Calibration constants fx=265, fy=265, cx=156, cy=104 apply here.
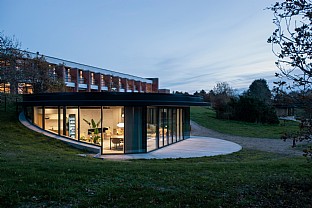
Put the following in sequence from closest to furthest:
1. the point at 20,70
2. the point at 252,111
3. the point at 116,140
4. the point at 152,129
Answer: the point at 116,140
the point at 152,129
the point at 20,70
the point at 252,111

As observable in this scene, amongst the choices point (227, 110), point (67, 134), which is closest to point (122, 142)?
point (67, 134)

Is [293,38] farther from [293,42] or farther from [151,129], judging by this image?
[151,129]

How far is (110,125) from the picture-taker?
1388cm

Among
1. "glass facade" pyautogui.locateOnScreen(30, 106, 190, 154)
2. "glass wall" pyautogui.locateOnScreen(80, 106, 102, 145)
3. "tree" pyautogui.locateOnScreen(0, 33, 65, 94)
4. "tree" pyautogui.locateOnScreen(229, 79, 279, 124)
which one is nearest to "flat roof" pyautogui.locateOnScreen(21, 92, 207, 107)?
"glass facade" pyautogui.locateOnScreen(30, 106, 190, 154)

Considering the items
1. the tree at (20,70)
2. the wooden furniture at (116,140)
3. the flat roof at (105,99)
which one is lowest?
the wooden furniture at (116,140)

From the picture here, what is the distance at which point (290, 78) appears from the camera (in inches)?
192

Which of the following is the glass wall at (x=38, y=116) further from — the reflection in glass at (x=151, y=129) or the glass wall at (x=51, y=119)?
the reflection in glass at (x=151, y=129)

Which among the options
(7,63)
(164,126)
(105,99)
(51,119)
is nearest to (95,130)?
(105,99)

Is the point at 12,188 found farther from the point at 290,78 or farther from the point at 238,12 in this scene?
the point at 238,12

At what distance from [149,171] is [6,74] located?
14.0 m

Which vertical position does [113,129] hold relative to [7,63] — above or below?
below

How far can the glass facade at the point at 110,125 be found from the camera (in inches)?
547

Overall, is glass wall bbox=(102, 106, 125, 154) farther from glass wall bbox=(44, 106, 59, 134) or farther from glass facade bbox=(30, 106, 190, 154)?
glass wall bbox=(44, 106, 59, 134)

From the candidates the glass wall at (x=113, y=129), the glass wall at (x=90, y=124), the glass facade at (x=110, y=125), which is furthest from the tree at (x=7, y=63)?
the glass wall at (x=113, y=129)
